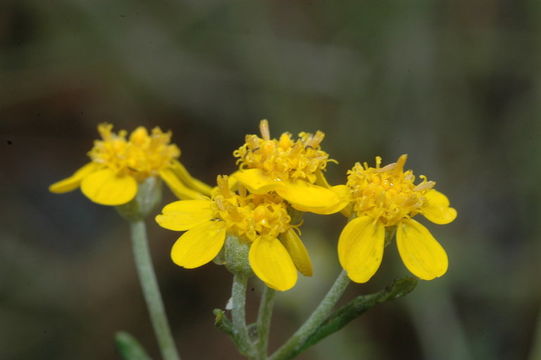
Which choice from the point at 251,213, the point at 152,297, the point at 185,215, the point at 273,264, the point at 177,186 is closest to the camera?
the point at 273,264

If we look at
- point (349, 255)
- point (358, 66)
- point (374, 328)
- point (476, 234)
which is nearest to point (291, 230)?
point (349, 255)

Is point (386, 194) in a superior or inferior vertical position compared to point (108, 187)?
inferior

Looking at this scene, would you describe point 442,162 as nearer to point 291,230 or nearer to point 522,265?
point 522,265

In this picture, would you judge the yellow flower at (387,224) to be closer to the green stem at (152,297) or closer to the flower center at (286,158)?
the flower center at (286,158)

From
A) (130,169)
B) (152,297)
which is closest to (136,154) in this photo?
(130,169)

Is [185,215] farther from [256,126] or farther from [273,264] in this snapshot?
[256,126]

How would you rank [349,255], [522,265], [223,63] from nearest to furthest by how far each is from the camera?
[349,255] < [522,265] < [223,63]
